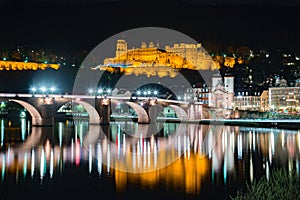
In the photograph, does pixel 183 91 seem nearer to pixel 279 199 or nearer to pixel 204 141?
pixel 204 141

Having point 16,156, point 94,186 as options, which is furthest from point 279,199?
point 16,156

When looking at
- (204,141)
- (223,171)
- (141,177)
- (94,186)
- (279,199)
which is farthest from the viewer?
(204,141)

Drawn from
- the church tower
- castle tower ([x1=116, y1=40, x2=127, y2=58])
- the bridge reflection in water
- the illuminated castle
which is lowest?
the bridge reflection in water

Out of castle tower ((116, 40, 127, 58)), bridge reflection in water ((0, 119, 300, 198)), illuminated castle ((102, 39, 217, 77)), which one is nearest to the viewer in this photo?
bridge reflection in water ((0, 119, 300, 198))

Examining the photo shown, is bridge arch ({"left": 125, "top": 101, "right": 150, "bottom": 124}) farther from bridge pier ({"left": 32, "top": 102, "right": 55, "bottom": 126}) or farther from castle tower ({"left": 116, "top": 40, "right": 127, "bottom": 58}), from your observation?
castle tower ({"left": 116, "top": 40, "right": 127, "bottom": 58})

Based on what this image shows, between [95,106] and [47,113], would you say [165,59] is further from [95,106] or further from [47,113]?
[47,113]

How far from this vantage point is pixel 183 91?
71562mm

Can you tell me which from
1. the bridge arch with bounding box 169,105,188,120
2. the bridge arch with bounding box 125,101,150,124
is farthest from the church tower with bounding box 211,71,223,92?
the bridge arch with bounding box 125,101,150,124

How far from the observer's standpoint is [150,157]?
74.1 feet

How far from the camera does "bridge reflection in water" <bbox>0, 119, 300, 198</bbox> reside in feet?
57.0

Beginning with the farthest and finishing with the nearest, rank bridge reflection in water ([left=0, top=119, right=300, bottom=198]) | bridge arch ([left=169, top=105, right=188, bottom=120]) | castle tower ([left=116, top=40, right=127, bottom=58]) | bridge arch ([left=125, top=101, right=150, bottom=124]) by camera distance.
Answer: castle tower ([left=116, top=40, right=127, bottom=58]), bridge arch ([left=169, top=105, right=188, bottom=120]), bridge arch ([left=125, top=101, right=150, bottom=124]), bridge reflection in water ([left=0, top=119, right=300, bottom=198])

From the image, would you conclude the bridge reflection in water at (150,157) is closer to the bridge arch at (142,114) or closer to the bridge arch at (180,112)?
the bridge arch at (142,114)

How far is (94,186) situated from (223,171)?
18.8 ft

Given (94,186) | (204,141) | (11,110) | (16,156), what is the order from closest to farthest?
1. (94,186)
2. (16,156)
3. (204,141)
4. (11,110)
